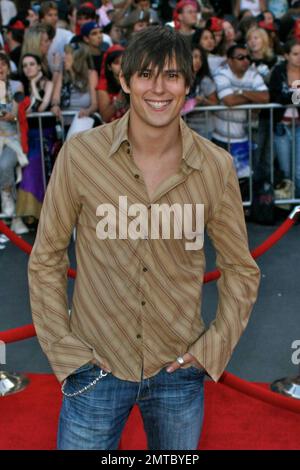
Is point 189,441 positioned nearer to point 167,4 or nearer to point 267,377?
point 267,377

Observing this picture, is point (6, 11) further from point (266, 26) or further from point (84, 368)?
point (84, 368)

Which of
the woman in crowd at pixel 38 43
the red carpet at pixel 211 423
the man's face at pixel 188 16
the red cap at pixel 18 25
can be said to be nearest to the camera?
the red carpet at pixel 211 423

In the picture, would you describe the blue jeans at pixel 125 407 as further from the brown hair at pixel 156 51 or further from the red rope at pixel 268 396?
the red rope at pixel 268 396

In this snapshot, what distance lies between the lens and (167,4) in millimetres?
10742

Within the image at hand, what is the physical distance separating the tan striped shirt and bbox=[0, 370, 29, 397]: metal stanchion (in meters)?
2.08

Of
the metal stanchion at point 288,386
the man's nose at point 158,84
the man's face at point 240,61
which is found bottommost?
the metal stanchion at point 288,386

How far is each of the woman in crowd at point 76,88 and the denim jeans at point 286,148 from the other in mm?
1617

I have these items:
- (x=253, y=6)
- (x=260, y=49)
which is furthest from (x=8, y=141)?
(x=253, y=6)

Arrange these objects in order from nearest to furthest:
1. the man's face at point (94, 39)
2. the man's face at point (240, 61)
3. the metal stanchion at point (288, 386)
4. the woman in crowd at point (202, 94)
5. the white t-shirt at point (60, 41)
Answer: the metal stanchion at point (288, 386), the woman in crowd at point (202, 94), the man's face at point (240, 61), the man's face at point (94, 39), the white t-shirt at point (60, 41)

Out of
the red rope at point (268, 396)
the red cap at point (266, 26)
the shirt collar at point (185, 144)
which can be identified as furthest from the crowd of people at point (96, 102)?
the shirt collar at point (185, 144)

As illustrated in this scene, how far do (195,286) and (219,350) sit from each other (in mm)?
202

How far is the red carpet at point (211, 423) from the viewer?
387 centimetres

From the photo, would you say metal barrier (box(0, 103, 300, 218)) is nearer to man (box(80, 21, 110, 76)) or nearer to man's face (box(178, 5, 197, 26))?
man (box(80, 21, 110, 76))
